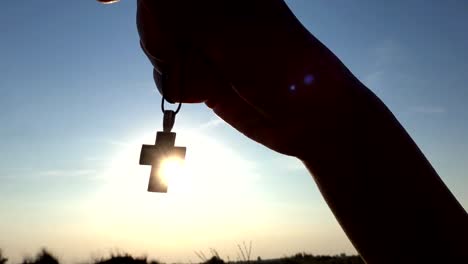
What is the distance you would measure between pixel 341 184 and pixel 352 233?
0.68 ft

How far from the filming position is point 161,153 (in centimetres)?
211

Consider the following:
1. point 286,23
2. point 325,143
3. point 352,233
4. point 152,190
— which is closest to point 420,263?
point 352,233

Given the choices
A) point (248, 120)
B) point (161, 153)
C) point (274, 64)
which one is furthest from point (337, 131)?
point (161, 153)

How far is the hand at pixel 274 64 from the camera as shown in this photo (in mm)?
1509

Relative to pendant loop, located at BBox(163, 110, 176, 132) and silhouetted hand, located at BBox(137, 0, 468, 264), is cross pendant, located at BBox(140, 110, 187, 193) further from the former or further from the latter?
silhouetted hand, located at BBox(137, 0, 468, 264)

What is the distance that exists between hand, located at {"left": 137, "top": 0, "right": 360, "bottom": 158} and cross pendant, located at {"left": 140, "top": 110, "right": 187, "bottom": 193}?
51cm

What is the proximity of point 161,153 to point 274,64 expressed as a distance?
2.86 feet

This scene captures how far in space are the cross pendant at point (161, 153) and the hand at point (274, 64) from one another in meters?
0.51

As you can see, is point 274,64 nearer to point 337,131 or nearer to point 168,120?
point 337,131

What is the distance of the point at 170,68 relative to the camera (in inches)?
80.8

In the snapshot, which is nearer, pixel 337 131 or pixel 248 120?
pixel 337 131

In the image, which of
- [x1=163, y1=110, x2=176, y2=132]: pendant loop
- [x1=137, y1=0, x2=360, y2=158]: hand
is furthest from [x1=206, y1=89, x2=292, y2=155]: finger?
[x1=163, y1=110, x2=176, y2=132]: pendant loop

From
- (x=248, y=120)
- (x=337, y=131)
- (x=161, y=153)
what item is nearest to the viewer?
(x=337, y=131)

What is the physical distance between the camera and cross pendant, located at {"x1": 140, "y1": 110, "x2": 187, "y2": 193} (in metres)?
1.99
